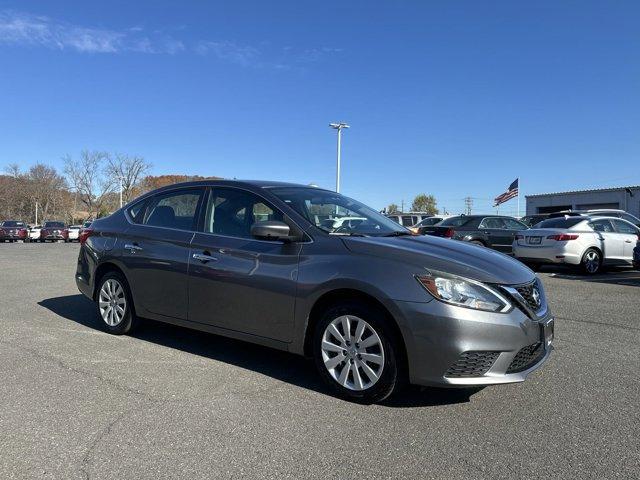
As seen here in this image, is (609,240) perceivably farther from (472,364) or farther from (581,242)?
(472,364)

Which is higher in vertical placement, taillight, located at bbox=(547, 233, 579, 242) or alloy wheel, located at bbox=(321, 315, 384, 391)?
taillight, located at bbox=(547, 233, 579, 242)

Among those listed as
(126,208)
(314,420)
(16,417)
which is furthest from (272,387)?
(126,208)

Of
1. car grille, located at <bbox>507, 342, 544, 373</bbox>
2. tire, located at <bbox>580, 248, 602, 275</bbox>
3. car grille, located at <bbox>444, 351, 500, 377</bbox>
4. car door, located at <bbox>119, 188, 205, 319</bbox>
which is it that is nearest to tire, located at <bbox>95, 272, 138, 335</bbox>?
car door, located at <bbox>119, 188, 205, 319</bbox>

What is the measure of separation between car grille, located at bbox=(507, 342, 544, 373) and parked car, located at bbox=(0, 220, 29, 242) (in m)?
43.1

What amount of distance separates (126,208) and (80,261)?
3.31ft

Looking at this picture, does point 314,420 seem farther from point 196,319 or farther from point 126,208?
point 126,208

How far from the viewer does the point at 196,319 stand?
493cm

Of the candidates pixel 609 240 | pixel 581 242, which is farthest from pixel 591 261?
pixel 609 240

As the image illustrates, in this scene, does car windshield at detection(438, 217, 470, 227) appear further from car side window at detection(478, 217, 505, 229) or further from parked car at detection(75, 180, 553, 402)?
parked car at detection(75, 180, 553, 402)

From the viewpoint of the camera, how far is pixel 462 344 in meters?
3.54

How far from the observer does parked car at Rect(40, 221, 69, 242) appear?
40688mm

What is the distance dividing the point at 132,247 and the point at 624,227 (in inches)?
486

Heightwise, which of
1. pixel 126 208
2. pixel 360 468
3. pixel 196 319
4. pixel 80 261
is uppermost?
pixel 126 208

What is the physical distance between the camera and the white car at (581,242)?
1246 cm
